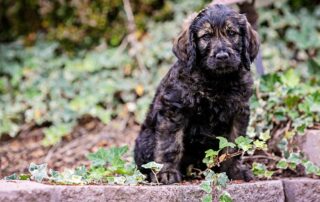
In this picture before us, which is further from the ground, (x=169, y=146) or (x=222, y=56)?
(x=222, y=56)

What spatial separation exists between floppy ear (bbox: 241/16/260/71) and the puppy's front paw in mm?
918

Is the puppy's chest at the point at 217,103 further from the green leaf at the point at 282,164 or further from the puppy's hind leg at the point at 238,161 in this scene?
the green leaf at the point at 282,164

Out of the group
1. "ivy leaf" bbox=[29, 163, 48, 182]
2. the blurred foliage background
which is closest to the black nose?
"ivy leaf" bbox=[29, 163, 48, 182]

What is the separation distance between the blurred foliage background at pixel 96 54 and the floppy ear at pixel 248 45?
3.09m

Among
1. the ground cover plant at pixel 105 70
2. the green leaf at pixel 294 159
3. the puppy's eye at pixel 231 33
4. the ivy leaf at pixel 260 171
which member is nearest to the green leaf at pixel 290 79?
the ground cover plant at pixel 105 70

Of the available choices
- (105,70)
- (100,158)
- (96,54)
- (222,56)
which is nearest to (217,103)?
(222,56)

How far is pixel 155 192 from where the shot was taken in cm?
427

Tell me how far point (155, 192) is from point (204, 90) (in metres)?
0.84

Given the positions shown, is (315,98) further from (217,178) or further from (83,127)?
(83,127)

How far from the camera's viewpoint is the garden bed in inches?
157

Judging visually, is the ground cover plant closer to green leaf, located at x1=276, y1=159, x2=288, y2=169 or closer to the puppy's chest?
green leaf, located at x1=276, y1=159, x2=288, y2=169


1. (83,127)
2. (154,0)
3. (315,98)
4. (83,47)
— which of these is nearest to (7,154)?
(83,127)

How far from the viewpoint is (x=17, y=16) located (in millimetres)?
9734

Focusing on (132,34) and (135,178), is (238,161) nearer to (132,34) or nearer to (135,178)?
(135,178)
